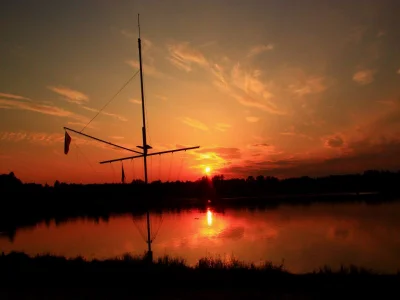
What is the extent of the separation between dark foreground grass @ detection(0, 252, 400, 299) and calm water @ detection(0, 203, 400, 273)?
9089 mm

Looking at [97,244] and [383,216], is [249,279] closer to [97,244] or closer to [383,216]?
[97,244]

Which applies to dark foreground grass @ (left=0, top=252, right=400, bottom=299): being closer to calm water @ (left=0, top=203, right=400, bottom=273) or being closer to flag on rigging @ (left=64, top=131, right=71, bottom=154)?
flag on rigging @ (left=64, top=131, right=71, bottom=154)

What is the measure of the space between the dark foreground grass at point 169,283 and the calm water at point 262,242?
9089 mm

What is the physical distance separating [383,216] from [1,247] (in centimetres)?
4388

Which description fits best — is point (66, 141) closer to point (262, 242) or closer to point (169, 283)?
point (169, 283)

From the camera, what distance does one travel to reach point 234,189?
138 m

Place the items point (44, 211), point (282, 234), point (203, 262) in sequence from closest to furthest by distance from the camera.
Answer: point (203, 262)
point (282, 234)
point (44, 211)

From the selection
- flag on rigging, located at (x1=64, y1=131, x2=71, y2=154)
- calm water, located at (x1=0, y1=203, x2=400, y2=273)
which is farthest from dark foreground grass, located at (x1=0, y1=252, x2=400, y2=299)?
calm water, located at (x1=0, y1=203, x2=400, y2=273)

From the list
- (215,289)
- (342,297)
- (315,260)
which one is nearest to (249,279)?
(215,289)

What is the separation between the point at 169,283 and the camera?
35.1 ft

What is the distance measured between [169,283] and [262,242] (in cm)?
2082

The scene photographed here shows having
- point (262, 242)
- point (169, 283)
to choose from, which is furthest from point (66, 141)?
point (262, 242)

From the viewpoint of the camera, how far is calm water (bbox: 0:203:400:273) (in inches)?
912

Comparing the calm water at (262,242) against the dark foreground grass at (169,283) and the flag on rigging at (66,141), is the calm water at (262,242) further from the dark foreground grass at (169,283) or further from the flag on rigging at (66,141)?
the flag on rigging at (66,141)
